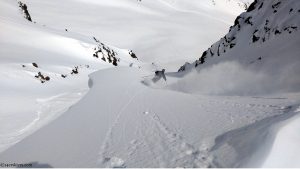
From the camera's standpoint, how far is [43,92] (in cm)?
1448

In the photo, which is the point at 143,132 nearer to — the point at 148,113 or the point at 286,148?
the point at 148,113

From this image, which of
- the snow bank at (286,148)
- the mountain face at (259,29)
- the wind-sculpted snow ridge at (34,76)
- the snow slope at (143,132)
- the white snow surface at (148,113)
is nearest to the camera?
the snow bank at (286,148)

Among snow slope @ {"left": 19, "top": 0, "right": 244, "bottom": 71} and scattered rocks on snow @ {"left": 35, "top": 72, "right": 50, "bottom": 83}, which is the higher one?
snow slope @ {"left": 19, "top": 0, "right": 244, "bottom": 71}

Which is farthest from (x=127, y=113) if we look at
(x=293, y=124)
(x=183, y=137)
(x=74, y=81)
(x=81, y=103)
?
(x=74, y=81)

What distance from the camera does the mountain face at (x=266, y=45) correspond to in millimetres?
12722

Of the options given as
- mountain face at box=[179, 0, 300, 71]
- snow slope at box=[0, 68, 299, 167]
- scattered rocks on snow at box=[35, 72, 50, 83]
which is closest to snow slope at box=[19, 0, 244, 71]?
mountain face at box=[179, 0, 300, 71]

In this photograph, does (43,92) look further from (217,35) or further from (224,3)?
(224,3)

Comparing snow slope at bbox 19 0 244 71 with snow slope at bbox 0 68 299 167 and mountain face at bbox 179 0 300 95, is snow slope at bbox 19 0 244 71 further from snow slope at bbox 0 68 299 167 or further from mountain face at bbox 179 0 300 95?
snow slope at bbox 0 68 299 167

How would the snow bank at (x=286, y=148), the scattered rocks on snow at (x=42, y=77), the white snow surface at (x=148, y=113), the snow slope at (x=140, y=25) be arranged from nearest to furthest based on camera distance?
the snow bank at (x=286, y=148), the white snow surface at (x=148, y=113), the scattered rocks on snow at (x=42, y=77), the snow slope at (x=140, y=25)

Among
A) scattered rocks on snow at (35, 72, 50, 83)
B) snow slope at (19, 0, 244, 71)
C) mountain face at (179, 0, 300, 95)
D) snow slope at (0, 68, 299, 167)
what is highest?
snow slope at (19, 0, 244, 71)

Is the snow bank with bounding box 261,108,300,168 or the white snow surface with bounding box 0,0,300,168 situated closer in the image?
the snow bank with bounding box 261,108,300,168

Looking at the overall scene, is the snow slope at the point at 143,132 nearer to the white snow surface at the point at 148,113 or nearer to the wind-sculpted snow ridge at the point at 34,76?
the white snow surface at the point at 148,113

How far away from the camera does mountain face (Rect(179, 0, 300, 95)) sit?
1272 centimetres

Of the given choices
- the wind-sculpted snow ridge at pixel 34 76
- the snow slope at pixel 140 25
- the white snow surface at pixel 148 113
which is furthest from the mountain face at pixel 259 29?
the snow slope at pixel 140 25
